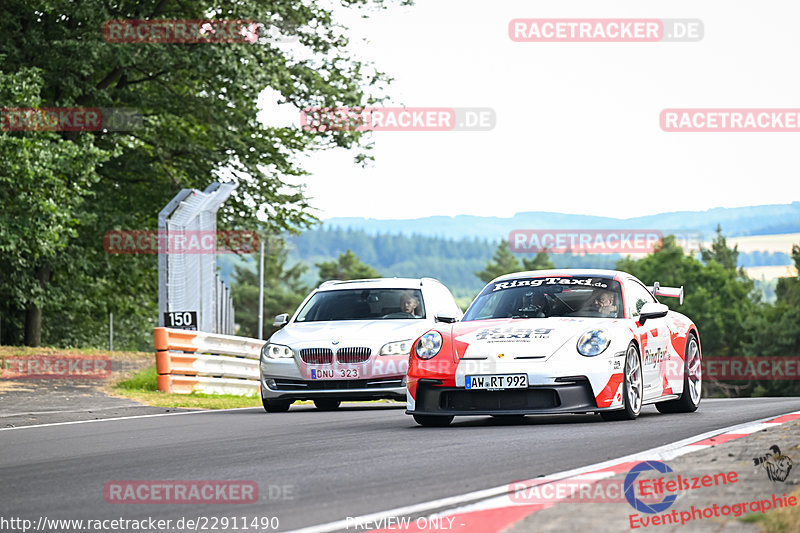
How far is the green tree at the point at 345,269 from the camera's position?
16338cm

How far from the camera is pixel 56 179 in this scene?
24016 millimetres

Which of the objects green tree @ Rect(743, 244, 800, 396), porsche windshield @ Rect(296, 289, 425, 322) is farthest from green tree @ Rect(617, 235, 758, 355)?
porsche windshield @ Rect(296, 289, 425, 322)

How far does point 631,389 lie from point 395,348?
13.8 feet

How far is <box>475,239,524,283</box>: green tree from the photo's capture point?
17188 cm

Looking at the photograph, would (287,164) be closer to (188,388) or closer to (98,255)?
(98,255)

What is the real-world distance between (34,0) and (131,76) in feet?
14.9

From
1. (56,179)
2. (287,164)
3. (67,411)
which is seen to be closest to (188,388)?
(67,411)

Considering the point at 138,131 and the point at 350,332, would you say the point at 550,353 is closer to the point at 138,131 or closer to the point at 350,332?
the point at 350,332

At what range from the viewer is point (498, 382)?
9.92 metres

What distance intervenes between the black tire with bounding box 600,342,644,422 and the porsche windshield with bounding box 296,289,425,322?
499 centimetres
